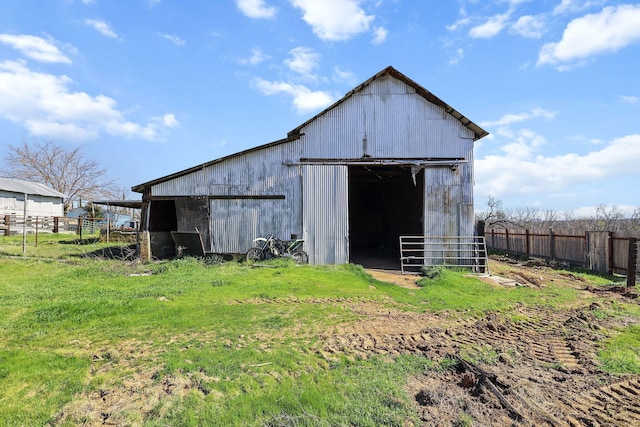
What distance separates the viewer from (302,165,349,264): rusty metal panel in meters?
13.7

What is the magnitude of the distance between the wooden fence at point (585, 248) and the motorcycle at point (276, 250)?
1061cm

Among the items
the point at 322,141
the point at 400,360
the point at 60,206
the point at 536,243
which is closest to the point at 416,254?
the point at 322,141

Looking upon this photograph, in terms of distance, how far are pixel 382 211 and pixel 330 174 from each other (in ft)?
32.7

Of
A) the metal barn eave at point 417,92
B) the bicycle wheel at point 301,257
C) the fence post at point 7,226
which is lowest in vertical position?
the bicycle wheel at point 301,257

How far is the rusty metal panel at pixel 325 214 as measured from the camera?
541 inches

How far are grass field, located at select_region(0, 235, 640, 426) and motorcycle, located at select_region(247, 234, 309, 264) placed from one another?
3383 millimetres

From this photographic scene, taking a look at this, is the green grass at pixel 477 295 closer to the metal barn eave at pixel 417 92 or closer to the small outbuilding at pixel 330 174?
the small outbuilding at pixel 330 174

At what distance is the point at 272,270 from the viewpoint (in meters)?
11.6

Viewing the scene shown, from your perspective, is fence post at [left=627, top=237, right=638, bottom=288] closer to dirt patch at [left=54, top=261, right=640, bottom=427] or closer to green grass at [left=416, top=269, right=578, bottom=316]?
green grass at [left=416, top=269, right=578, bottom=316]

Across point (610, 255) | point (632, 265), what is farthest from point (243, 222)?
point (610, 255)

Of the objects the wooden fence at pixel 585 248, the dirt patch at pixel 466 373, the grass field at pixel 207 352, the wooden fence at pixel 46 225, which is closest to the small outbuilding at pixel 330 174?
the grass field at pixel 207 352

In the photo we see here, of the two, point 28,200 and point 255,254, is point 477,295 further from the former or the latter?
point 28,200

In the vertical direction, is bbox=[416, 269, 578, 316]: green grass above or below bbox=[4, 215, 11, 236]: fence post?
below

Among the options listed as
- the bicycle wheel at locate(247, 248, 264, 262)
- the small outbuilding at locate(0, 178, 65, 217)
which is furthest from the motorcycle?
the small outbuilding at locate(0, 178, 65, 217)
